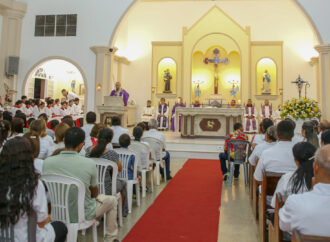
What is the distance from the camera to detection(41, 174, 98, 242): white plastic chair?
2312 millimetres

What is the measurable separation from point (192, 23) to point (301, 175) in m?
13.3

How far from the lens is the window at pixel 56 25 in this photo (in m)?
10.9

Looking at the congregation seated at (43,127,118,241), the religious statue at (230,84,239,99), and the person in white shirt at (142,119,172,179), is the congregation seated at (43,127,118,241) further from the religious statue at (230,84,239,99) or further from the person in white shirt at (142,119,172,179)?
the religious statue at (230,84,239,99)

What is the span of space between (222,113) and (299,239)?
802 centimetres

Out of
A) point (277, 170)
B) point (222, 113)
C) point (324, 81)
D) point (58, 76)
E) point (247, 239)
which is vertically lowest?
point (247, 239)

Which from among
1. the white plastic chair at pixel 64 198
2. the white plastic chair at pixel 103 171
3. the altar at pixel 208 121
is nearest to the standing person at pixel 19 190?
the white plastic chair at pixel 64 198

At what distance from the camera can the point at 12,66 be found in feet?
34.6

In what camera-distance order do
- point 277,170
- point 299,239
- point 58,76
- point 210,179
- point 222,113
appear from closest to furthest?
point 299,239 < point 277,170 < point 210,179 < point 222,113 < point 58,76

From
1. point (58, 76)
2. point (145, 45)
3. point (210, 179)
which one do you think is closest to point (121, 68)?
point (145, 45)

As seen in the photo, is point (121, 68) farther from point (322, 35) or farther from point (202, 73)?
point (322, 35)

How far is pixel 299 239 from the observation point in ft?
4.87

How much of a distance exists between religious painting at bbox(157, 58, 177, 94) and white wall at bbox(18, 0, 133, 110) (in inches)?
173

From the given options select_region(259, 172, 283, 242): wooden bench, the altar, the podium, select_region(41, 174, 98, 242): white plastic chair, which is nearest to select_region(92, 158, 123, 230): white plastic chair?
select_region(41, 174, 98, 242): white plastic chair

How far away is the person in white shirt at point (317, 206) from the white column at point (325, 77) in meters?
8.96
